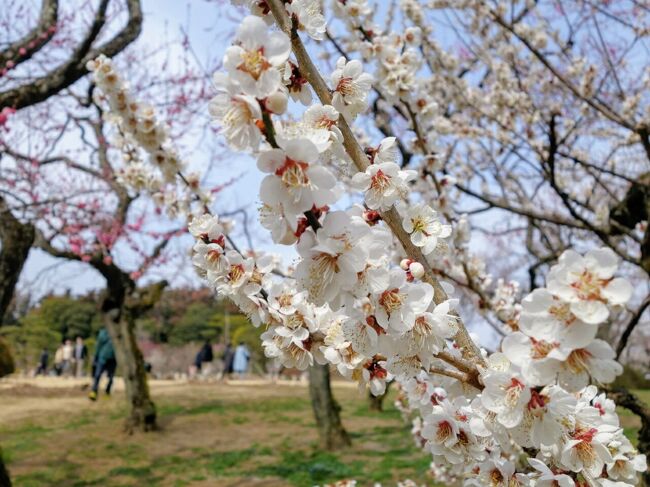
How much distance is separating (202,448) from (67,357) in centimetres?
1299

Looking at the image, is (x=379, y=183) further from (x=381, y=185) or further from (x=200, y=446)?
(x=200, y=446)

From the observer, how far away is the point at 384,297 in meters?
0.93

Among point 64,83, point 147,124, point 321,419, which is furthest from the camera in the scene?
point 321,419

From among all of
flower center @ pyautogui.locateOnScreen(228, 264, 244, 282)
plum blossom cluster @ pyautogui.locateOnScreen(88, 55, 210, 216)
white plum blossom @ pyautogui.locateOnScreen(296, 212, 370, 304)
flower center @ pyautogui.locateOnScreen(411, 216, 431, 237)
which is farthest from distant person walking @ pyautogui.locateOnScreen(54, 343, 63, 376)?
white plum blossom @ pyautogui.locateOnScreen(296, 212, 370, 304)

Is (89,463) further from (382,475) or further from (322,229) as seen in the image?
(322,229)

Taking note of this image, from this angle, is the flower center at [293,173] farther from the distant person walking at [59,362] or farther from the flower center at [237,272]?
the distant person walking at [59,362]

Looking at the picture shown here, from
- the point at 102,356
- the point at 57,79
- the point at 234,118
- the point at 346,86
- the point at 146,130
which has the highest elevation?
the point at 57,79

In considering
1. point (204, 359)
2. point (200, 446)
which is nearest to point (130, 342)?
point (200, 446)

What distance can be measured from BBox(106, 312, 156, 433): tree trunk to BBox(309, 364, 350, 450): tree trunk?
2753mm

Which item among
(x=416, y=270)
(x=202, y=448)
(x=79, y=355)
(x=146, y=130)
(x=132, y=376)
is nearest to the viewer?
(x=416, y=270)

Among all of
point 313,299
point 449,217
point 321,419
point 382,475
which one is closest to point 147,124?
point 449,217

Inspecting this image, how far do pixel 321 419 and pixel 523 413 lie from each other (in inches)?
261

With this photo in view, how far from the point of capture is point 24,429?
8023 mm

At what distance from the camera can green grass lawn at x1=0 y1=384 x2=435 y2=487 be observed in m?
5.52
